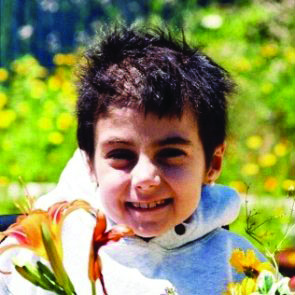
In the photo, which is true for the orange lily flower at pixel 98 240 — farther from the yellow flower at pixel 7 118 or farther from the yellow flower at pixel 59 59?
the yellow flower at pixel 59 59

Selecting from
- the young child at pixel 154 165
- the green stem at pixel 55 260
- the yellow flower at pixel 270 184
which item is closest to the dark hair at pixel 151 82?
the young child at pixel 154 165

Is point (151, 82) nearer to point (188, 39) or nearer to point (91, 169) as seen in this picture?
point (91, 169)

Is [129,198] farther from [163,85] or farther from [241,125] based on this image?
[241,125]

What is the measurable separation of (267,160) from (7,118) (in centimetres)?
102

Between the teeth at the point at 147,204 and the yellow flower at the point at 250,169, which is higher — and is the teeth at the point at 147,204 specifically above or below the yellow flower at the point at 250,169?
below

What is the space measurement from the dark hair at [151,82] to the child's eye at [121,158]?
0.24 feet

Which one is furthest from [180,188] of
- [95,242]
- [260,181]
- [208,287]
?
[260,181]

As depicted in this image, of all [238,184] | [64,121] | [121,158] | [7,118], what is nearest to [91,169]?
[121,158]

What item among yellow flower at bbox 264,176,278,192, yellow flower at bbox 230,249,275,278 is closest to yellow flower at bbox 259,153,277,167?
yellow flower at bbox 264,176,278,192

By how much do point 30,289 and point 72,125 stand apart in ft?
6.81

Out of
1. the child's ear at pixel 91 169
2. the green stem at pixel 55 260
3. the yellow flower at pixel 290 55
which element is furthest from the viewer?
the yellow flower at pixel 290 55

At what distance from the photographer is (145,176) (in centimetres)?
142

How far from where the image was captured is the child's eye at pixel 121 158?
1.46 meters

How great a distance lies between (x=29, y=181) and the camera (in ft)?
11.6
